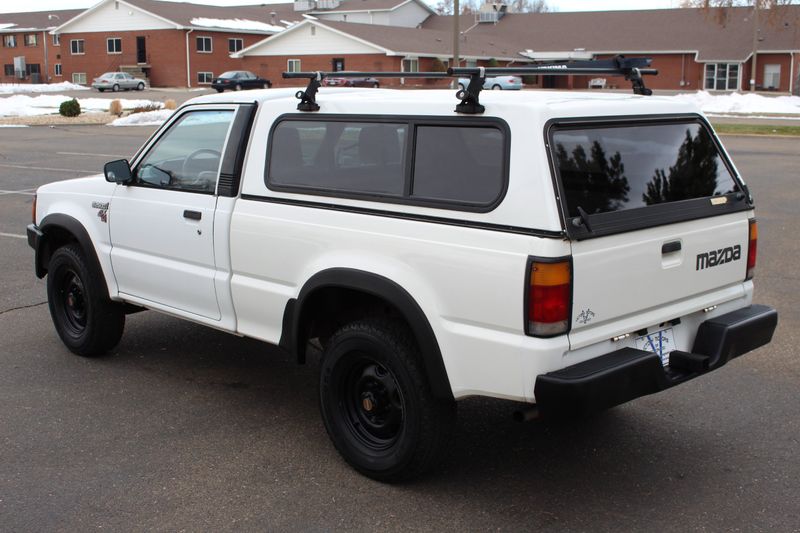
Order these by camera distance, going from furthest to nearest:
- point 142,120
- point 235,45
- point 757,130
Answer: point 235,45, point 142,120, point 757,130

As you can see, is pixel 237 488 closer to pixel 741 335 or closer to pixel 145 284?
pixel 145 284

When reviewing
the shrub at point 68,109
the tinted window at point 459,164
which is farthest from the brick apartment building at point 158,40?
the tinted window at point 459,164

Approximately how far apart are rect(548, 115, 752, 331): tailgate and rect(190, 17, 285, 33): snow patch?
238 feet

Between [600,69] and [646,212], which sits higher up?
[600,69]

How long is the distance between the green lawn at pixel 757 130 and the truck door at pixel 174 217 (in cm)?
2471

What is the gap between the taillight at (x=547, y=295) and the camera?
3.86 meters

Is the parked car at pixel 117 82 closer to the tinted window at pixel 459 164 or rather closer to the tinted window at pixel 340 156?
Answer: the tinted window at pixel 340 156

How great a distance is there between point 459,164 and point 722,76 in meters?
68.4

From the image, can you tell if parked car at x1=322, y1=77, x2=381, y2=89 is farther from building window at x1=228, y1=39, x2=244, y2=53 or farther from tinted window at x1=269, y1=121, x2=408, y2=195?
building window at x1=228, y1=39, x2=244, y2=53

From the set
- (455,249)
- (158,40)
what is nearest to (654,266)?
(455,249)

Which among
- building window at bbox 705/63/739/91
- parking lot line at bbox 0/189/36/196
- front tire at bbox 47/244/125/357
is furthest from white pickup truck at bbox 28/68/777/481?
building window at bbox 705/63/739/91

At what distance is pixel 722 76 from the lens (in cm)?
6706

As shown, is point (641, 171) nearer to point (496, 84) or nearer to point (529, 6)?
point (496, 84)

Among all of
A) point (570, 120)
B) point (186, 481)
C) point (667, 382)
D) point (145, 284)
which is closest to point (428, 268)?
point (570, 120)
